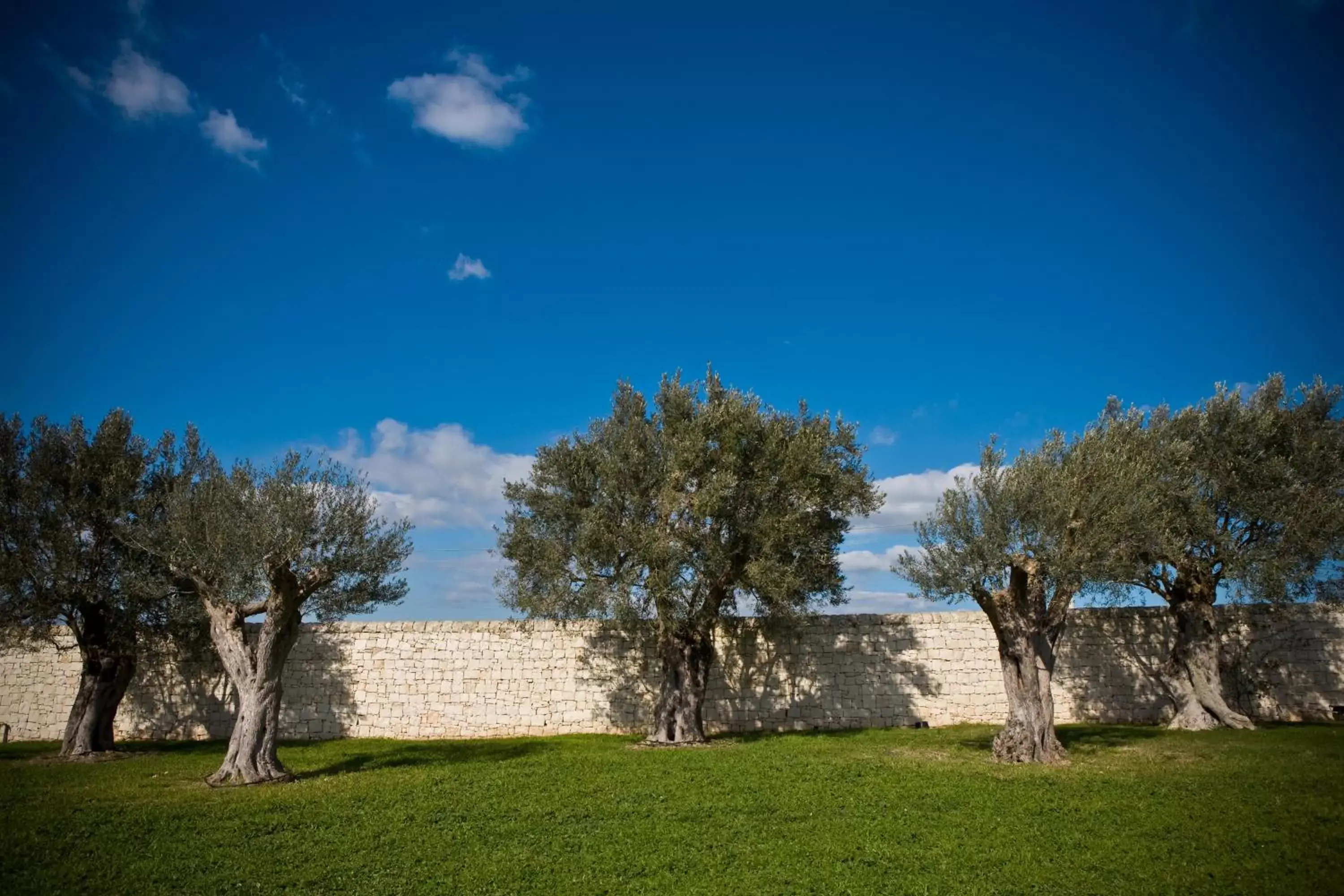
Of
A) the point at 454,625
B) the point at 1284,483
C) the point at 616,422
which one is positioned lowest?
the point at 454,625

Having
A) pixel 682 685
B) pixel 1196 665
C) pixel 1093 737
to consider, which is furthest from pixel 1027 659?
pixel 682 685

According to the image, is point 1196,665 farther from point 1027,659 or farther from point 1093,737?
point 1027,659

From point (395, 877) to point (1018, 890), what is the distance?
6.94m

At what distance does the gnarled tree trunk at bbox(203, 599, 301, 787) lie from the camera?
49.2 feet

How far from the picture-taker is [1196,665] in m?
21.3

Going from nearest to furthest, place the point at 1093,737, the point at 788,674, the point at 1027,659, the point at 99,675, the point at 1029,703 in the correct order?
the point at 1029,703 < the point at 1027,659 < the point at 1093,737 < the point at 99,675 < the point at 788,674

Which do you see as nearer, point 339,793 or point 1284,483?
point 339,793

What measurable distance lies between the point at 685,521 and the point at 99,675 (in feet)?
53.1

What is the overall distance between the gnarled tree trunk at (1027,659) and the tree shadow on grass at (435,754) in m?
11.0

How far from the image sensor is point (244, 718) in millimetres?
15203

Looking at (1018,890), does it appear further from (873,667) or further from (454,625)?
(454,625)

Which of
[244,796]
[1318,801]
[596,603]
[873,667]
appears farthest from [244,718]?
[1318,801]

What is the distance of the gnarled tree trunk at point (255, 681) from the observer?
49.2 feet

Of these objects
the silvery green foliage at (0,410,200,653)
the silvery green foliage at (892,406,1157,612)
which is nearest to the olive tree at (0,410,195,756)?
the silvery green foliage at (0,410,200,653)
